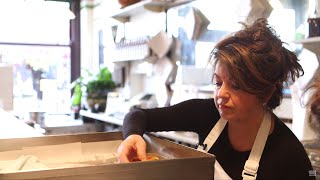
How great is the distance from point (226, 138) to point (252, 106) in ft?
0.55

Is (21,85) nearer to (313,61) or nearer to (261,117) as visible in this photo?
(313,61)

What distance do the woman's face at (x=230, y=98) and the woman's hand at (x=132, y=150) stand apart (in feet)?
0.91

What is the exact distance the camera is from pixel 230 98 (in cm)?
102

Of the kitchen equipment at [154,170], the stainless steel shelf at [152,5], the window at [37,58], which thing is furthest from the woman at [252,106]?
the window at [37,58]

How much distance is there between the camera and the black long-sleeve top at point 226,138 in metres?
1.04

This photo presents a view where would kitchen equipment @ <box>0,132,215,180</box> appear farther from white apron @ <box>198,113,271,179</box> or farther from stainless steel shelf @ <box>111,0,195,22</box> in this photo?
stainless steel shelf @ <box>111,0,195,22</box>

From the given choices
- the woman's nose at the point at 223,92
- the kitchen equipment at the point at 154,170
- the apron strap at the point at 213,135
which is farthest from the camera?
the apron strap at the point at 213,135

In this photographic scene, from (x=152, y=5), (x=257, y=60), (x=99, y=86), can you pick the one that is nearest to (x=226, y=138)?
(x=257, y=60)

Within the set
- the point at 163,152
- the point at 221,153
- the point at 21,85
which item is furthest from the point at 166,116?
the point at 21,85

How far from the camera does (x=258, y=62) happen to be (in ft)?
3.40

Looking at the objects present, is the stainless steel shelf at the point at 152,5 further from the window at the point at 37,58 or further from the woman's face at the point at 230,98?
the woman's face at the point at 230,98

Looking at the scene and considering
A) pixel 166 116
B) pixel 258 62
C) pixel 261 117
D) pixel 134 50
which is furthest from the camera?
pixel 134 50

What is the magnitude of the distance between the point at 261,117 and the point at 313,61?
90 cm

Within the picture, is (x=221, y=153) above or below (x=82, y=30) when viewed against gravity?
below
